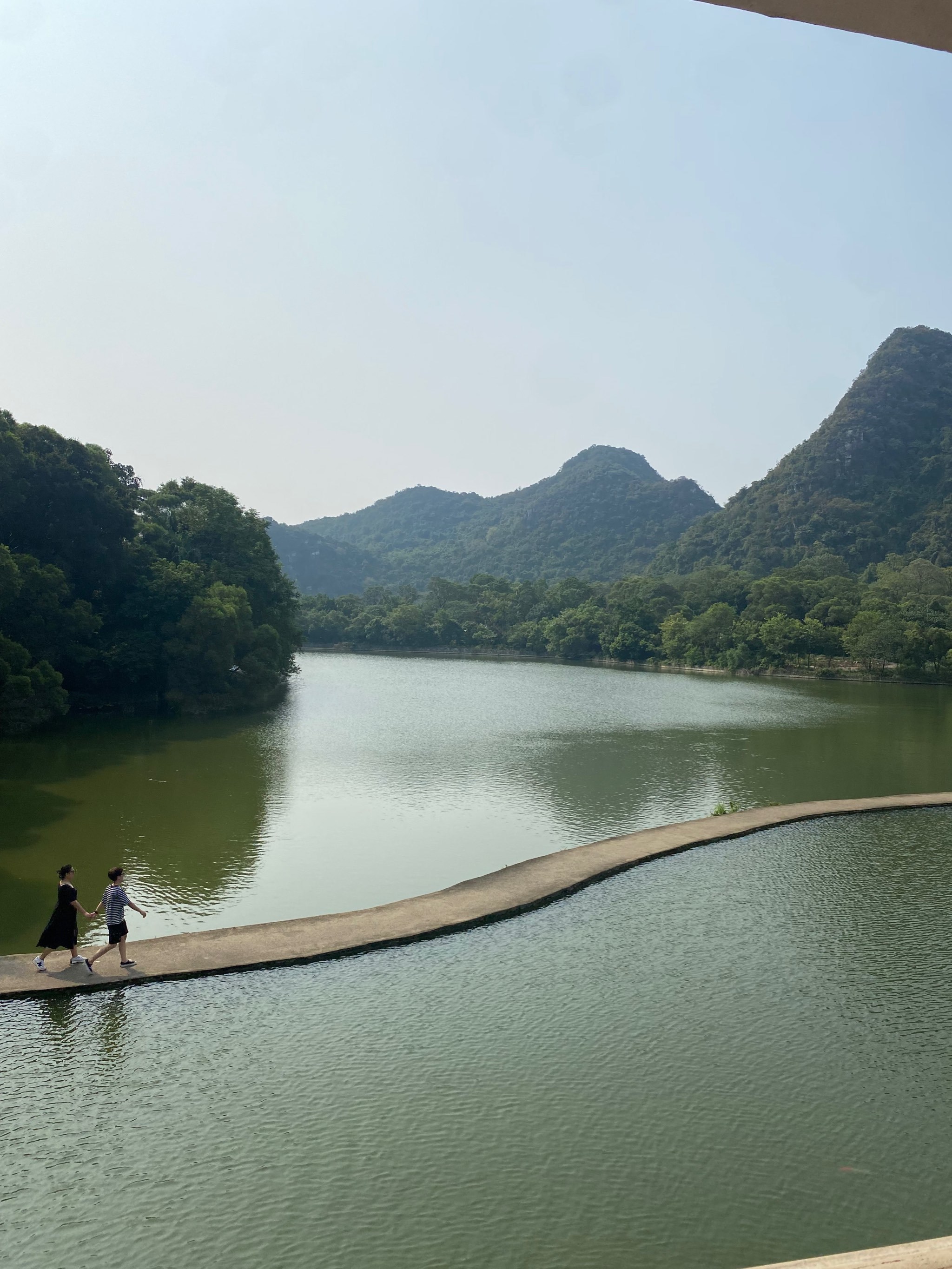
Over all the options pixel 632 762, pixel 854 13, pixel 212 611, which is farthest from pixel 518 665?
pixel 854 13

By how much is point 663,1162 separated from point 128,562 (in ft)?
98.6

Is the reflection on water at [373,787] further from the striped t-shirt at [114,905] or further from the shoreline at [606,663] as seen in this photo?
the shoreline at [606,663]

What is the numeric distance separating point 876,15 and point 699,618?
70.1 meters

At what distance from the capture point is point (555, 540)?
153750 mm

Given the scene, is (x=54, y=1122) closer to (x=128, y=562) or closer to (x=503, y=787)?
(x=503, y=787)

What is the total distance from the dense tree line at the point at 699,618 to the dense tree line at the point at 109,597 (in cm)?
3770

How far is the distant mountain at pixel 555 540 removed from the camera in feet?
479

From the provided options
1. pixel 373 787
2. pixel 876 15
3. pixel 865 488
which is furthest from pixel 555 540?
pixel 876 15

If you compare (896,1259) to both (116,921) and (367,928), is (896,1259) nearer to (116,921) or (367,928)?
(116,921)

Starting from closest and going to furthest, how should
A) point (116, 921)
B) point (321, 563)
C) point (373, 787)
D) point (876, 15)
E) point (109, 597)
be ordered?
point (876, 15) < point (116, 921) < point (373, 787) < point (109, 597) < point (321, 563)

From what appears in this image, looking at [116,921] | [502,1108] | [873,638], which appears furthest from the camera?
[873,638]

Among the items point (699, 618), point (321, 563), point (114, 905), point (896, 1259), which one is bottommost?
point (114, 905)

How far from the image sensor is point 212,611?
30.8m

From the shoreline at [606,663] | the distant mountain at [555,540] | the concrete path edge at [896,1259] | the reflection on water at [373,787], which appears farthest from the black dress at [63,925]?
the distant mountain at [555,540]
